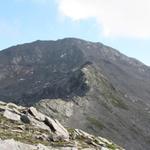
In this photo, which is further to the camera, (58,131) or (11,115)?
(11,115)

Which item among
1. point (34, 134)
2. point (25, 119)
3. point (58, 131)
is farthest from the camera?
point (25, 119)

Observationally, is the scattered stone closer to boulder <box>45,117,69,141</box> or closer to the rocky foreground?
the rocky foreground

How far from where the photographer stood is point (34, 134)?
46.0m

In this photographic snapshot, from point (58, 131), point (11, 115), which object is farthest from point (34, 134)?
point (11, 115)

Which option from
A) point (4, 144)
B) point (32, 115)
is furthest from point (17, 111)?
point (4, 144)

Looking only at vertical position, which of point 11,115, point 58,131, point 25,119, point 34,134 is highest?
point 11,115

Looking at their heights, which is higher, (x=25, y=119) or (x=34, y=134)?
(x=25, y=119)

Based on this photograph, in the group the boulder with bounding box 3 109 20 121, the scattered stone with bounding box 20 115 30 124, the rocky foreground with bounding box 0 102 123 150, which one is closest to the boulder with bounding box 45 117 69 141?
the rocky foreground with bounding box 0 102 123 150

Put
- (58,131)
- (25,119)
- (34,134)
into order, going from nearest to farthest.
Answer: (34,134), (58,131), (25,119)

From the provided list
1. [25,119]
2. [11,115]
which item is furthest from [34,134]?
[11,115]

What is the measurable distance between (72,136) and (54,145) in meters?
9.50

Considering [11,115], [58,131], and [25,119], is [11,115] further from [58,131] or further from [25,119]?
[58,131]

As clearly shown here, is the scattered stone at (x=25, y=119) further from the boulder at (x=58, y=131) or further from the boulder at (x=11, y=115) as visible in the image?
the boulder at (x=58, y=131)

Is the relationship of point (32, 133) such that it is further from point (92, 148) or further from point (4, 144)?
point (4, 144)
